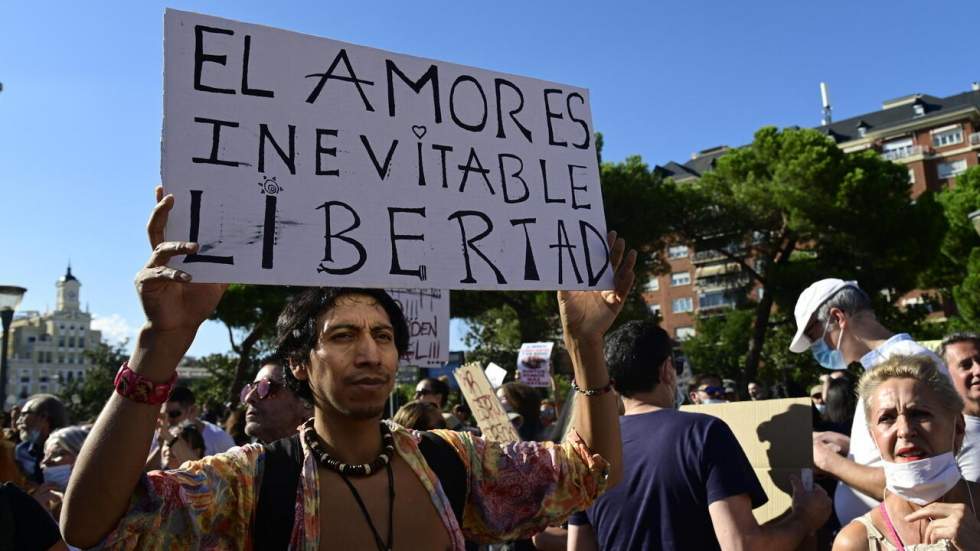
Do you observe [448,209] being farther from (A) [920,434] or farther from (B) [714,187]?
(B) [714,187]

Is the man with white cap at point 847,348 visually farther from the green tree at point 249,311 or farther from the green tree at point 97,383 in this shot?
the green tree at point 97,383

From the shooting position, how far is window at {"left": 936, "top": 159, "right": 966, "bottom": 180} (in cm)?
5881

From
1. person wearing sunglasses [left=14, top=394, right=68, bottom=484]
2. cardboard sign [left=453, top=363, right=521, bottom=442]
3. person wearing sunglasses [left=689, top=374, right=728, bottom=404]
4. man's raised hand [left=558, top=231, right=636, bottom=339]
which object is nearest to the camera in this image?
man's raised hand [left=558, top=231, right=636, bottom=339]

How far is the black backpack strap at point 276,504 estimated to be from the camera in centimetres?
182

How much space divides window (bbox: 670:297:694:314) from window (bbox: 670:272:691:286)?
145 centimetres

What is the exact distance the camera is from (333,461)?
1973 mm

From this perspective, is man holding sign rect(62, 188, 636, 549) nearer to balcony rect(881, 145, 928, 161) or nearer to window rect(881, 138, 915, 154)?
balcony rect(881, 145, 928, 161)

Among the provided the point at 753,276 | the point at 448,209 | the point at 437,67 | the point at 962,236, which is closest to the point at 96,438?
the point at 448,209

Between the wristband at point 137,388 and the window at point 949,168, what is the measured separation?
223 feet

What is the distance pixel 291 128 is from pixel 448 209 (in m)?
0.53

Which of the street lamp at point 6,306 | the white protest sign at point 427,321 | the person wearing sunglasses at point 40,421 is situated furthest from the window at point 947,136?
the person wearing sunglasses at point 40,421

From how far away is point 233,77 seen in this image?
223 centimetres

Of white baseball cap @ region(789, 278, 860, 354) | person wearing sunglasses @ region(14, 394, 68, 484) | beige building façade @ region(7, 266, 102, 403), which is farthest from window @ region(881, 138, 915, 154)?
beige building façade @ region(7, 266, 102, 403)

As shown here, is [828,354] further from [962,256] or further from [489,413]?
[962,256]
